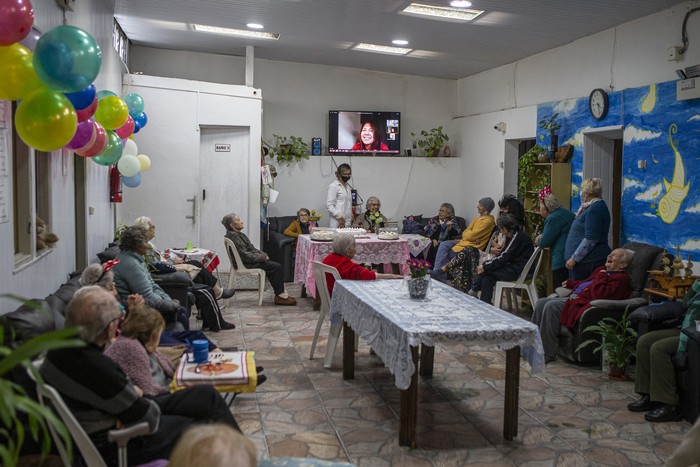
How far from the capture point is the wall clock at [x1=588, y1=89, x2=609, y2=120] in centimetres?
778

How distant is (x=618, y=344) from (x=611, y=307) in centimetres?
36

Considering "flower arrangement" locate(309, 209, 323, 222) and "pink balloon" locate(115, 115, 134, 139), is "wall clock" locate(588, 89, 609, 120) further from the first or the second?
"pink balloon" locate(115, 115, 134, 139)

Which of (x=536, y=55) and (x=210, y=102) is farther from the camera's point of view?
(x=210, y=102)

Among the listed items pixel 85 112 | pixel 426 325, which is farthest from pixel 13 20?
pixel 426 325

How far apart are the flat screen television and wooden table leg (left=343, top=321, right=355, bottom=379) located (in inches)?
251

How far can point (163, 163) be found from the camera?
993 cm

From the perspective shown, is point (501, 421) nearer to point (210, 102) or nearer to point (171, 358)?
point (171, 358)

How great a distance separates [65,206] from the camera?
600cm

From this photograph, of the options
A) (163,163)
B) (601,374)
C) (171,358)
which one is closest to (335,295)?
(171,358)

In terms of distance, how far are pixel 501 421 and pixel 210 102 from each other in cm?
681

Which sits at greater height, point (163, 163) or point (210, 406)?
point (163, 163)

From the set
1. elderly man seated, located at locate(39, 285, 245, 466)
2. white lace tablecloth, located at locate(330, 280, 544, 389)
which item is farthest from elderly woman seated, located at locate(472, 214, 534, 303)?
elderly man seated, located at locate(39, 285, 245, 466)

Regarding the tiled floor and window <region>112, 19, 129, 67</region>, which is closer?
the tiled floor

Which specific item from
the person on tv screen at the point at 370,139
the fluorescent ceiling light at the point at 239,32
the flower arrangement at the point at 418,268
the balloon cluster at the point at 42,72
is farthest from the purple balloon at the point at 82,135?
the person on tv screen at the point at 370,139
